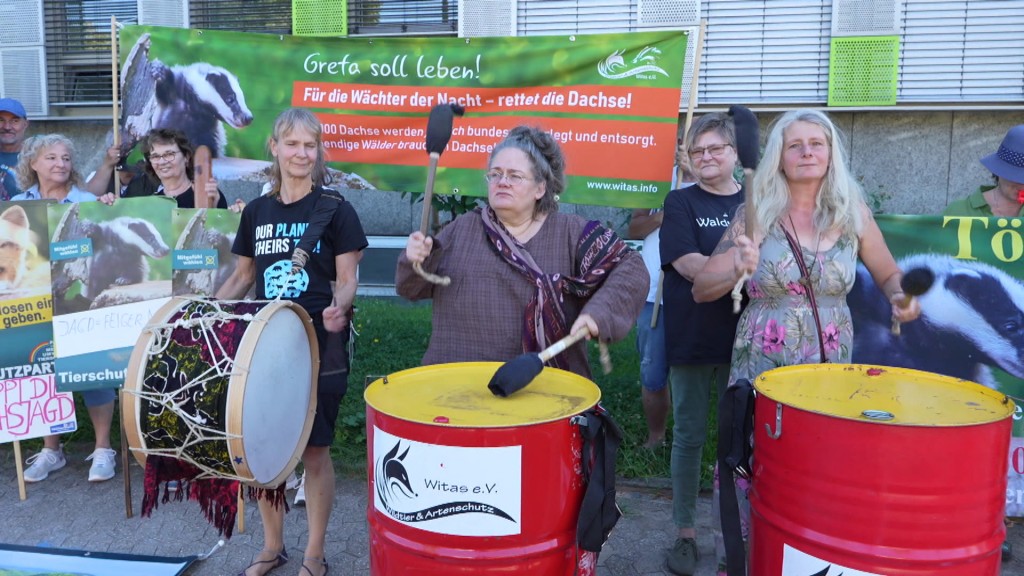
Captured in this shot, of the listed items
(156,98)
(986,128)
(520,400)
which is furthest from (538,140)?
(986,128)

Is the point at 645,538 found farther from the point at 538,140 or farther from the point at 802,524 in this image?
the point at 538,140

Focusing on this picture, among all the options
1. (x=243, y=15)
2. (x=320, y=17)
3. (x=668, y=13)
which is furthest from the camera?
(x=243, y=15)

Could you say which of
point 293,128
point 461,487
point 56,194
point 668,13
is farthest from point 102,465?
point 668,13

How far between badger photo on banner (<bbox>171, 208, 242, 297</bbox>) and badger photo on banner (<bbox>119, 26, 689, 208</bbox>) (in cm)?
86

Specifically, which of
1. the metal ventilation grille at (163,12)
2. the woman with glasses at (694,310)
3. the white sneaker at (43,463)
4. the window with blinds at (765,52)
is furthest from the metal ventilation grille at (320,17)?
the woman with glasses at (694,310)

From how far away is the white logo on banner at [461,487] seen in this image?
196 centimetres

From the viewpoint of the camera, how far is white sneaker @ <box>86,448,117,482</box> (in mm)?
4410

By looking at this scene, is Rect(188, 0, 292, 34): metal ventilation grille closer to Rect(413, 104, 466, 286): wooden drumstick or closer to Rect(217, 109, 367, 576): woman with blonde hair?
Rect(217, 109, 367, 576): woman with blonde hair

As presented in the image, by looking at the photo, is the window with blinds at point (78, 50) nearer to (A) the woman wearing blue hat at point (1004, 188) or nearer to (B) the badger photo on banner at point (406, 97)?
→ (B) the badger photo on banner at point (406, 97)

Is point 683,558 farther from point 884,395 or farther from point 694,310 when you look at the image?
point 884,395

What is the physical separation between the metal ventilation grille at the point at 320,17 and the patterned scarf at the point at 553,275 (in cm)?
576

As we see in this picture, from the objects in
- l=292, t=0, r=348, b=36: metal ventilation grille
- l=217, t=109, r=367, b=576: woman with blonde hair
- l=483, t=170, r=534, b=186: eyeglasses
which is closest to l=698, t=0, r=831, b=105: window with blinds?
l=292, t=0, r=348, b=36: metal ventilation grille

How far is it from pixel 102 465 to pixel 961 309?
4.57 metres

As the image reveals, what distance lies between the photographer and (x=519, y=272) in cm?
267
